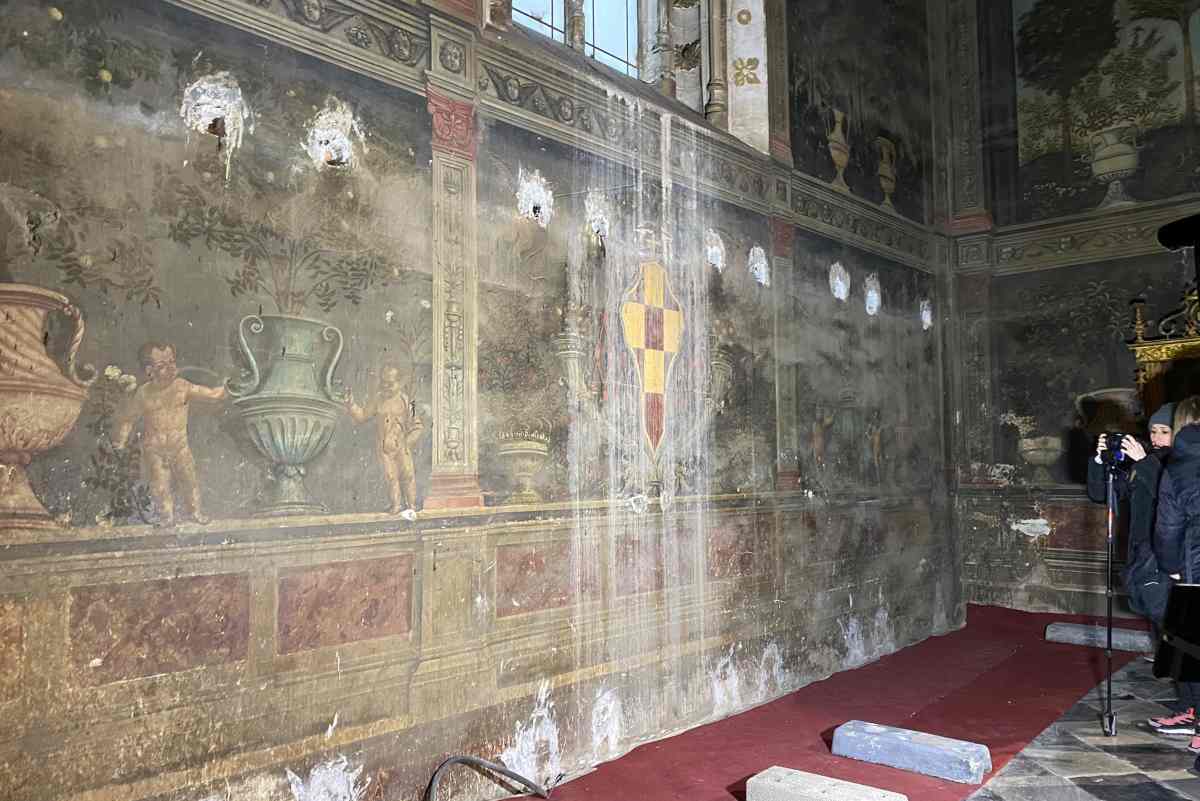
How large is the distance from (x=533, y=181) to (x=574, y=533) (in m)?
2.11

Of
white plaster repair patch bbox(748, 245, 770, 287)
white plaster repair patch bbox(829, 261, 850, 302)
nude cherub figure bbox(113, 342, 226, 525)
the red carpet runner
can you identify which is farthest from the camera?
white plaster repair patch bbox(829, 261, 850, 302)

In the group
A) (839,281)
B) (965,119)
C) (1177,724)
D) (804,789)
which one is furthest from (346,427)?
(965,119)

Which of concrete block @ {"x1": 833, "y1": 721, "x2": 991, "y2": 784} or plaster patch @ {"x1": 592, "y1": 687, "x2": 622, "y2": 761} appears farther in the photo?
plaster patch @ {"x1": 592, "y1": 687, "x2": 622, "y2": 761}

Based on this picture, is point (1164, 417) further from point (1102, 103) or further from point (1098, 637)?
point (1102, 103)

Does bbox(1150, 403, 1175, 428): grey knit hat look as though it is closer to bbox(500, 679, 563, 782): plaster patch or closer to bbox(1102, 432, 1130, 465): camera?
bbox(1102, 432, 1130, 465): camera

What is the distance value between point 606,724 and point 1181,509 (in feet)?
12.0

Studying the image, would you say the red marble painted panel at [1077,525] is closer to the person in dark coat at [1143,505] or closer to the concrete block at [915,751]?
the person in dark coat at [1143,505]

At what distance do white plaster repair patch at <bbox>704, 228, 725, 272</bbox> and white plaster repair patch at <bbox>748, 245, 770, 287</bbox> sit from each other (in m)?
0.38

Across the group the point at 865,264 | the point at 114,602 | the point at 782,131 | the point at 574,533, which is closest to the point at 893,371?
the point at 865,264

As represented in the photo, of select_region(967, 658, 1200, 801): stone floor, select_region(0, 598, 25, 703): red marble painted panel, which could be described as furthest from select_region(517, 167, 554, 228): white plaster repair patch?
select_region(967, 658, 1200, 801): stone floor

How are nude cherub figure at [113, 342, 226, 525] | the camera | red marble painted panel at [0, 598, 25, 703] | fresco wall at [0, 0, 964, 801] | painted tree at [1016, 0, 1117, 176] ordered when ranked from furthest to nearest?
painted tree at [1016, 0, 1117, 176] < the camera < nude cherub figure at [113, 342, 226, 525] < fresco wall at [0, 0, 964, 801] < red marble painted panel at [0, 598, 25, 703]

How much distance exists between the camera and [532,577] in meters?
5.12

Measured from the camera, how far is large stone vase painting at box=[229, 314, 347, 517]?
3.96m

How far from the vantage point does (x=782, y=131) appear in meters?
7.38
